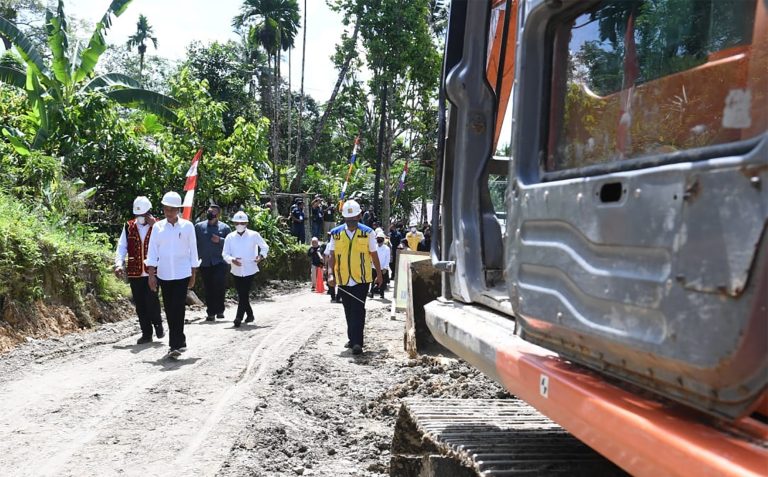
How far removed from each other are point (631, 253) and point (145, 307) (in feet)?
29.9

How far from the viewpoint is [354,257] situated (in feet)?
32.6

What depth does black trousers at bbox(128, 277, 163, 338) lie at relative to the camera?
33.3 ft

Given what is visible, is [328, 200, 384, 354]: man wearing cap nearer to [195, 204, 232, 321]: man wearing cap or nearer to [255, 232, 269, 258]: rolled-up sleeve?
[255, 232, 269, 258]: rolled-up sleeve

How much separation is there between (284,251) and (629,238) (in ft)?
66.4

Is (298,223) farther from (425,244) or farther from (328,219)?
(425,244)

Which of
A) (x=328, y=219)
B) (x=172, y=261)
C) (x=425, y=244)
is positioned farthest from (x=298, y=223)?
(x=172, y=261)

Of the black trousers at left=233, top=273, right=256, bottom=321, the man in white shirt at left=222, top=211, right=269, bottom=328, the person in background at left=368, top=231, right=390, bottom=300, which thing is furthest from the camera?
the person in background at left=368, top=231, right=390, bottom=300

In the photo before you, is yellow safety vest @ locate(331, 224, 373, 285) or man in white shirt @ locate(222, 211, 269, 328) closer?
yellow safety vest @ locate(331, 224, 373, 285)

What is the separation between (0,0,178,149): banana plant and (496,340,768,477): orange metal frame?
15.5 meters

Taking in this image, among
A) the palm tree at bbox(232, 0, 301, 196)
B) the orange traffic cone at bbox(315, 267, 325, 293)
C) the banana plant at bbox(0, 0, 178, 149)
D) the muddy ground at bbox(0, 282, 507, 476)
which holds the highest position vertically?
the palm tree at bbox(232, 0, 301, 196)

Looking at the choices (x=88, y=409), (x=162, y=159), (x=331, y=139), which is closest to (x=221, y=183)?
(x=162, y=159)

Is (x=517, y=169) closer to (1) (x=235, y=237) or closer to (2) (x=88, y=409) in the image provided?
(2) (x=88, y=409)

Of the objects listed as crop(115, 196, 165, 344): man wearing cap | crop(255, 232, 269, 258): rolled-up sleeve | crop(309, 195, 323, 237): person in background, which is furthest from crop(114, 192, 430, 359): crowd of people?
crop(309, 195, 323, 237): person in background

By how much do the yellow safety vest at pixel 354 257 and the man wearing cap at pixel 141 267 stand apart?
245 cm
